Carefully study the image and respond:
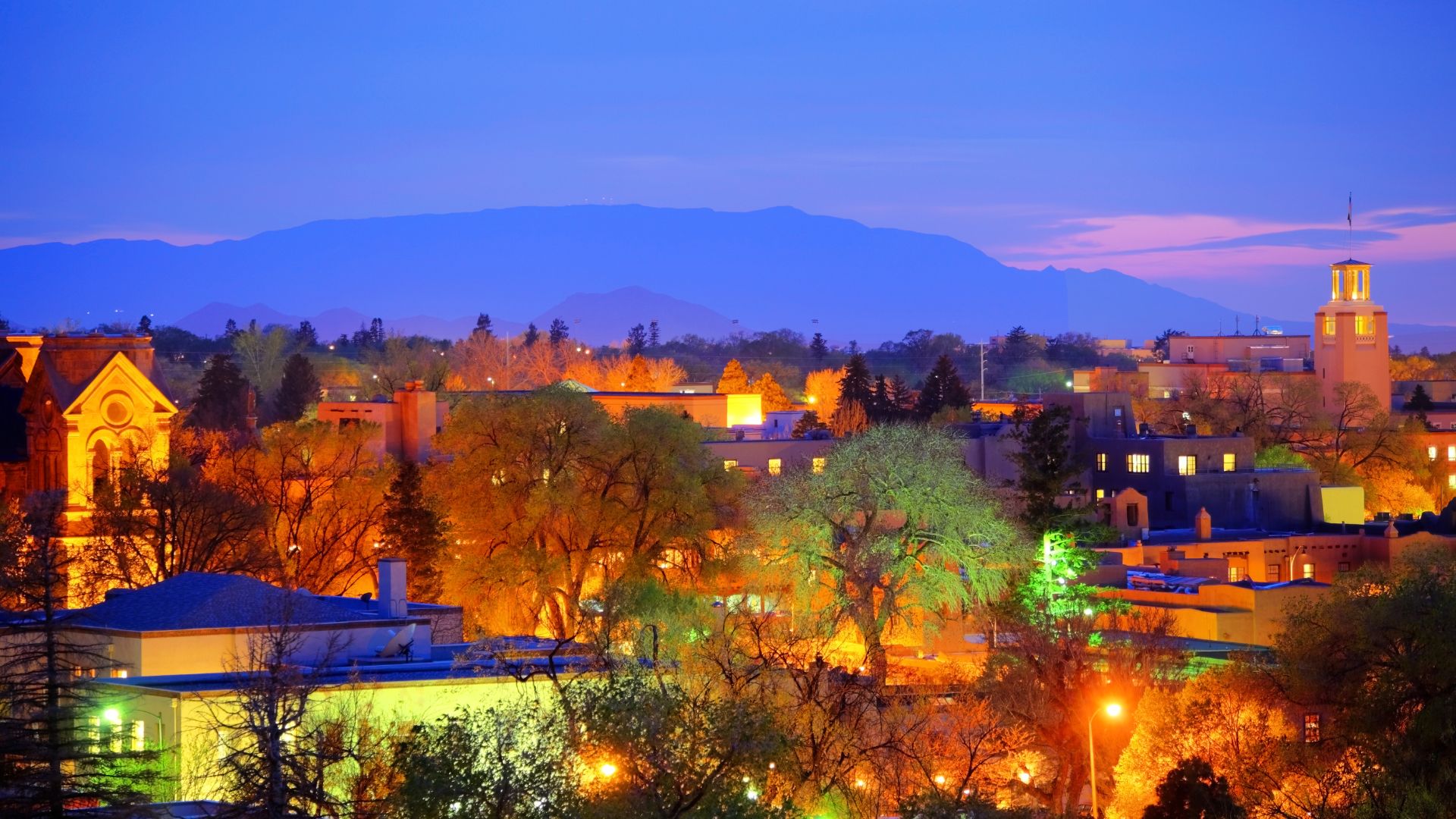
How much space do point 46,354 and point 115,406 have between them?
240 centimetres

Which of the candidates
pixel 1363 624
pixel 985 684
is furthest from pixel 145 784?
pixel 1363 624

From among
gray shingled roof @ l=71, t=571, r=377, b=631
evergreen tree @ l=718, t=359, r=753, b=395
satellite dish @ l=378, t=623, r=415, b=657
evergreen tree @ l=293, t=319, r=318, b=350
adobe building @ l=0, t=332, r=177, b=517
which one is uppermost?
evergreen tree @ l=293, t=319, r=318, b=350

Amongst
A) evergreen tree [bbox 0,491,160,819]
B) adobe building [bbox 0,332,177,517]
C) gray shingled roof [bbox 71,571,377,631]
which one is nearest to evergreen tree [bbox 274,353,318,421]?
adobe building [bbox 0,332,177,517]

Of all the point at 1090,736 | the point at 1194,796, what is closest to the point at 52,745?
the point at 1090,736

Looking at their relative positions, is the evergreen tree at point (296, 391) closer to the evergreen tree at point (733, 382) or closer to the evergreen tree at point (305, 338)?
the evergreen tree at point (733, 382)

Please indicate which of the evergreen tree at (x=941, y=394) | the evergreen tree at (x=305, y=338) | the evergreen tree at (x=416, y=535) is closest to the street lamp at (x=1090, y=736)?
the evergreen tree at (x=416, y=535)

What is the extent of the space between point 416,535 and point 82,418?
10.8 meters

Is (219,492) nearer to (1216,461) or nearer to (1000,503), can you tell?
(1000,503)

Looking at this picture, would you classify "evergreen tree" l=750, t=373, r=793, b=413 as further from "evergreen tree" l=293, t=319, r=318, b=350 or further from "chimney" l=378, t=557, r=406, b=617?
"chimney" l=378, t=557, r=406, b=617

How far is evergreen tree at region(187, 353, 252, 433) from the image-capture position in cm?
9981

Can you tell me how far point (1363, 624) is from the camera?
1425 inches

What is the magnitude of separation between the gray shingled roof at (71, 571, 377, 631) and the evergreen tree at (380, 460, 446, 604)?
15.5 metres

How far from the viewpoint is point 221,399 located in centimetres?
10412

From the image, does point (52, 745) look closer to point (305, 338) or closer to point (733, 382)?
point (733, 382)
